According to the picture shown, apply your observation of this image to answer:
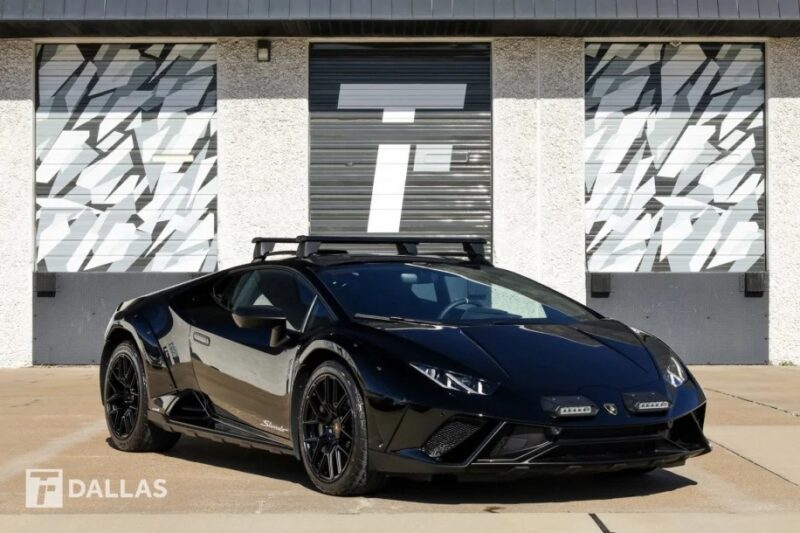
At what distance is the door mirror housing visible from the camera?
22.7ft

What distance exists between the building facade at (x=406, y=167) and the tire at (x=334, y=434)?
341 inches

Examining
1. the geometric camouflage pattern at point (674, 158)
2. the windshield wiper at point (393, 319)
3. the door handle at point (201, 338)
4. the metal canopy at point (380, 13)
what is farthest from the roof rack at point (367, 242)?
the geometric camouflage pattern at point (674, 158)

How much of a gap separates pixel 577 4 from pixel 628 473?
8.39 m

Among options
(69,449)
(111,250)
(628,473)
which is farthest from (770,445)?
(111,250)

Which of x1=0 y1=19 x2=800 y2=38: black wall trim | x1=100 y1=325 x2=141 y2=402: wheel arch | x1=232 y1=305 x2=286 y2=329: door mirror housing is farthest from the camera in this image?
x1=0 y1=19 x2=800 y2=38: black wall trim

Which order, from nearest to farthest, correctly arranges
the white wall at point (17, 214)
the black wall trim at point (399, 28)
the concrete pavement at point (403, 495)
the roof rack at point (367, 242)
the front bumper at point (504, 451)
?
A: the concrete pavement at point (403, 495) < the front bumper at point (504, 451) < the roof rack at point (367, 242) < the black wall trim at point (399, 28) < the white wall at point (17, 214)

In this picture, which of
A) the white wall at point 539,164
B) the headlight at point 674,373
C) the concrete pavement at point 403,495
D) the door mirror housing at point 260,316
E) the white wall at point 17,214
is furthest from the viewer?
the white wall at point 539,164

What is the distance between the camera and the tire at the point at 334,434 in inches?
244

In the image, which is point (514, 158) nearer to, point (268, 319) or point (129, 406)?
point (129, 406)

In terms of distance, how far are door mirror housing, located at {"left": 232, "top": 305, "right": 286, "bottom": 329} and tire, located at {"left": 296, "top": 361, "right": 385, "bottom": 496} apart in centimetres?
47

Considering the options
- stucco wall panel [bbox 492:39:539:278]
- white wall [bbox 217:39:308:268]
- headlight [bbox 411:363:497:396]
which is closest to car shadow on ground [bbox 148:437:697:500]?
headlight [bbox 411:363:497:396]

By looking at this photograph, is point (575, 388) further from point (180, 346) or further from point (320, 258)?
point (180, 346)

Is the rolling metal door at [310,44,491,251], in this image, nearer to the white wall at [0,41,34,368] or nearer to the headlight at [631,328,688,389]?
the white wall at [0,41,34,368]

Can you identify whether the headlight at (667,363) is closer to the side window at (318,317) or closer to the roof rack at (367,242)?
the roof rack at (367,242)
